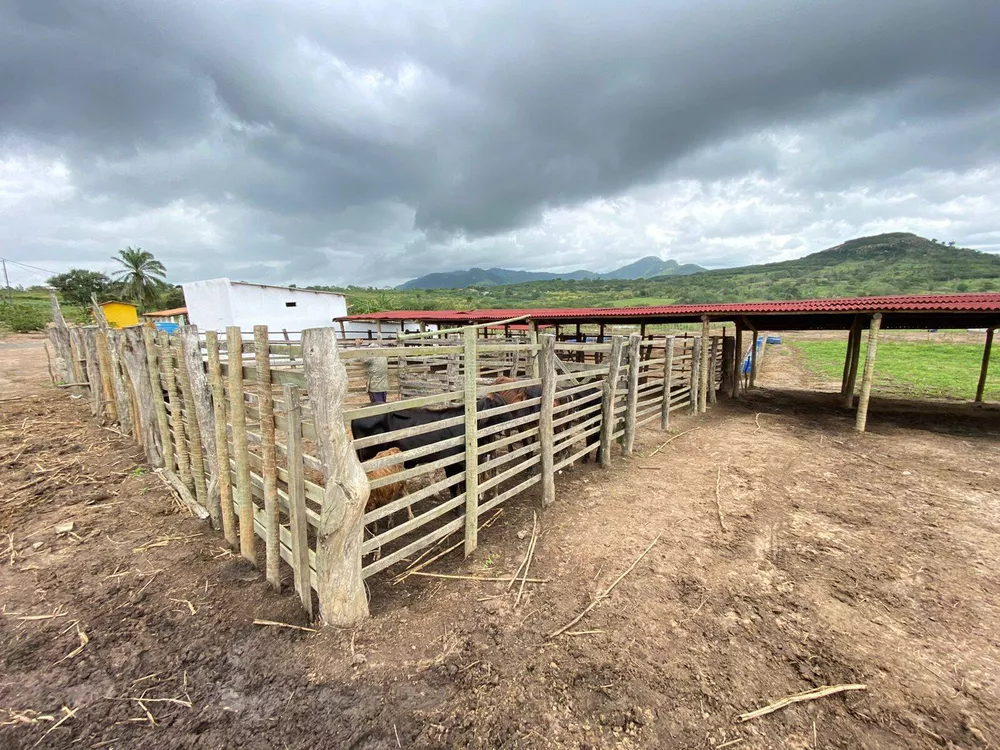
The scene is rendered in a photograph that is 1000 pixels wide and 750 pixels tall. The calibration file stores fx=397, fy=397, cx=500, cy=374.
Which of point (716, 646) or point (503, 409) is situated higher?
point (503, 409)

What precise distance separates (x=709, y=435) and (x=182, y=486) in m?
8.47

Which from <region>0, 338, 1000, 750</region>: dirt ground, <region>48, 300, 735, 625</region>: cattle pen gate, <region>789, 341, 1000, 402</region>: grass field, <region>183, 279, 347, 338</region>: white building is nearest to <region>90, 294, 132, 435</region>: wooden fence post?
<region>48, 300, 735, 625</region>: cattle pen gate

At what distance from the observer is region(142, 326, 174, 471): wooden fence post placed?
4.70 metres

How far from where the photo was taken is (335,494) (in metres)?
2.60

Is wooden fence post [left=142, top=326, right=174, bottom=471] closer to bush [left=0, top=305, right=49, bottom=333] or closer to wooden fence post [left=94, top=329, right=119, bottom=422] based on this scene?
wooden fence post [left=94, top=329, right=119, bottom=422]

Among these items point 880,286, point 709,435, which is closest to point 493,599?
point 709,435

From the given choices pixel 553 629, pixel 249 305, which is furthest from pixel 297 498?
pixel 249 305

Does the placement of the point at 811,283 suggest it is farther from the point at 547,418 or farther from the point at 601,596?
the point at 601,596

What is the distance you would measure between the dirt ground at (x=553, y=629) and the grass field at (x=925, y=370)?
395 inches

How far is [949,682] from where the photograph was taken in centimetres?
238

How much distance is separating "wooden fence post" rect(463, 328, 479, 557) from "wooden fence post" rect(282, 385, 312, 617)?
1.34 metres

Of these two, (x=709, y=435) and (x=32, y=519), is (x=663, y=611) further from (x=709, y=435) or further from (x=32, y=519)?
(x=32, y=519)

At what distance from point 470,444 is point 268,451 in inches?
63.1

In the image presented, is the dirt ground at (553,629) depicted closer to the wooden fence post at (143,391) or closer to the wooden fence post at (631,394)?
the wooden fence post at (143,391)
